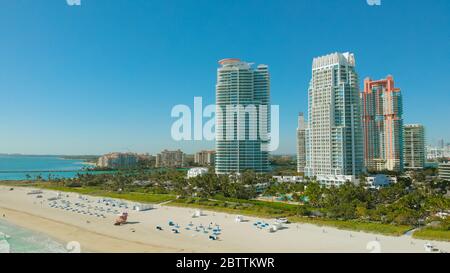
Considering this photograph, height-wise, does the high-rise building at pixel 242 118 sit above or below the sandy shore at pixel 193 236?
above

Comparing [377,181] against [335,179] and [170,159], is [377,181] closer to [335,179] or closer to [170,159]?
[335,179]

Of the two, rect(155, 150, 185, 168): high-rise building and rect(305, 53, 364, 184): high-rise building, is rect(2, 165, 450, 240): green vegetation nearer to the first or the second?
rect(305, 53, 364, 184): high-rise building

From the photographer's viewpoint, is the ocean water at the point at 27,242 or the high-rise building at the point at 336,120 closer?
the ocean water at the point at 27,242

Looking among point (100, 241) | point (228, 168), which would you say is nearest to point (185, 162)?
point (228, 168)

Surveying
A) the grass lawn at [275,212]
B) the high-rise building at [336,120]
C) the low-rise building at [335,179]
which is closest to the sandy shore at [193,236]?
the grass lawn at [275,212]

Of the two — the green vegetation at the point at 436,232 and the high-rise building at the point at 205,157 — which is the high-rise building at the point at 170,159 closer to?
the high-rise building at the point at 205,157

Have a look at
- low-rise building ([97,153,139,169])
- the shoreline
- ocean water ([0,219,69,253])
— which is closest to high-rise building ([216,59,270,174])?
the shoreline
